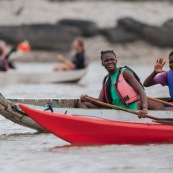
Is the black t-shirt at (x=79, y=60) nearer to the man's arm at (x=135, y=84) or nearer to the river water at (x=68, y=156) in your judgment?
the river water at (x=68, y=156)

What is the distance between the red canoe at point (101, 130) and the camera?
938 cm

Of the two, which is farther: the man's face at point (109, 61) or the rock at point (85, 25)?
the rock at point (85, 25)

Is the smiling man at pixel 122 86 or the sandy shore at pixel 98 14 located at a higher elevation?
the sandy shore at pixel 98 14

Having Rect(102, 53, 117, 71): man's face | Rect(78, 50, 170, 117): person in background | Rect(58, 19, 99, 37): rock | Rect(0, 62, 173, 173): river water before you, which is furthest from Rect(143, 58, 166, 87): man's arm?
Rect(58, 19, 99, 37): rock

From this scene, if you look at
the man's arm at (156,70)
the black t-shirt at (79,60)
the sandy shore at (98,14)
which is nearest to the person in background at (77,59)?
the black t-shirt at (79,60)

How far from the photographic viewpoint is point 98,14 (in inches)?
1563

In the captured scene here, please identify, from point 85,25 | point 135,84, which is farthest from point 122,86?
point 85,25

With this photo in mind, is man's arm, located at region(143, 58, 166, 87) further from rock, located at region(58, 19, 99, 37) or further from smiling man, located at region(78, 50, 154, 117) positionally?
rock, located at region(58, 19, 99, 37)

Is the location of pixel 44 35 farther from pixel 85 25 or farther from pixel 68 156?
pixel 68 156

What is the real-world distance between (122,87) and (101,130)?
23.9 inches

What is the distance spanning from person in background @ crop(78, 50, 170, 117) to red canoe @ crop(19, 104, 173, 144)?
286 millimetres

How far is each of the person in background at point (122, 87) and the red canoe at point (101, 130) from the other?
11.3 inches

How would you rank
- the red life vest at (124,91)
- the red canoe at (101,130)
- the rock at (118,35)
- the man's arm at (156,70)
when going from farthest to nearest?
the rock at (118,35)
the man's arm at (156,70)
the red life vest at (124,91)
the red canoe at (101,130)

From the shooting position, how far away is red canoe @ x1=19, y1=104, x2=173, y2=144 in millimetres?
9375
